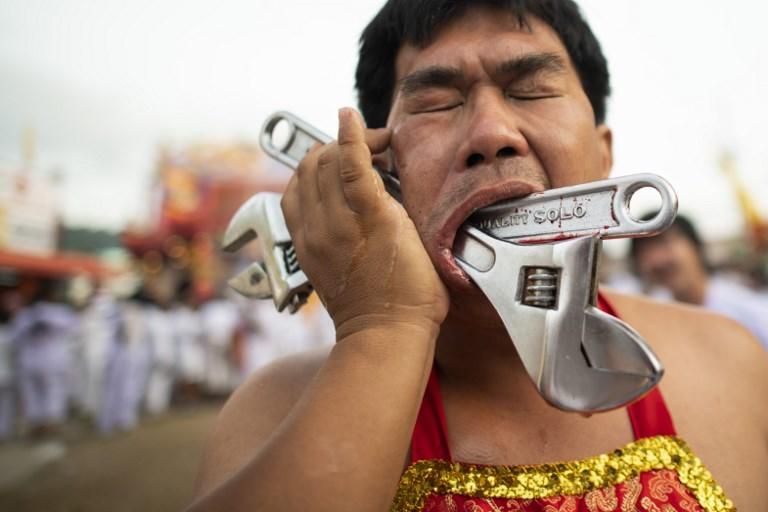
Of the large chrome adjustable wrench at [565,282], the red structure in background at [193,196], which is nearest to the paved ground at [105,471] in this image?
the large chrome adjustable wrench at [565,282]

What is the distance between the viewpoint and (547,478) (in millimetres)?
1239

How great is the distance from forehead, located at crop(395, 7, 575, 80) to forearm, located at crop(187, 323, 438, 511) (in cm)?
79

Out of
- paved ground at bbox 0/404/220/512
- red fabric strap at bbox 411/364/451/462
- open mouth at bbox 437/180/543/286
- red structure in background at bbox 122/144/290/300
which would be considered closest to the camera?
open mouth at bbox 437/180/543/286

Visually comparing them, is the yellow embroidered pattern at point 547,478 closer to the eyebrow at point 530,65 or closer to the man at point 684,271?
the eyebrow at point 530,65

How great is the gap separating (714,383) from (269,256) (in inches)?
54.8

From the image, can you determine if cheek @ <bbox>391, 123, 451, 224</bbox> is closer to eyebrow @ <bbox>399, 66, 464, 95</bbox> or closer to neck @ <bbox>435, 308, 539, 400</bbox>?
eyebrow @ <bbox>399, 66, 464, 95</bbox>

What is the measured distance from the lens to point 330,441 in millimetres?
927

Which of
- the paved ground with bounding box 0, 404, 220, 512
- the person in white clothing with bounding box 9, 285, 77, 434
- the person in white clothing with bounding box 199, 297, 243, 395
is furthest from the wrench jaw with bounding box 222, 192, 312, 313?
the person in white clothing with bounding box 199, 297, 243, 395

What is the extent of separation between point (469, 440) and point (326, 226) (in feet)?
2.33

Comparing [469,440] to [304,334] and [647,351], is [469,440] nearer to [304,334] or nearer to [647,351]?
[647,351]

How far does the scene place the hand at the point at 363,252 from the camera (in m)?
1.07

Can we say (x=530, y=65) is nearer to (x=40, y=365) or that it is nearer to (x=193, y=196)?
(x=40, y=365)

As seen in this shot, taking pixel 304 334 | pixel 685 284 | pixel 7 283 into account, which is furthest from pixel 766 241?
pixel 7 283

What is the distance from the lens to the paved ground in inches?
218
